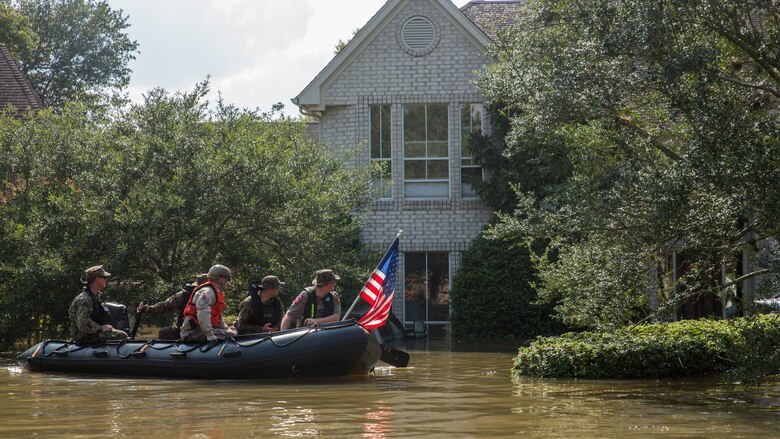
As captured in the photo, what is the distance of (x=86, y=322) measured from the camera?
17359 millimetres

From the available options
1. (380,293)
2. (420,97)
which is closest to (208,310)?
(380,293)

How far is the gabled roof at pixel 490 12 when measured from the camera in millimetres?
29828

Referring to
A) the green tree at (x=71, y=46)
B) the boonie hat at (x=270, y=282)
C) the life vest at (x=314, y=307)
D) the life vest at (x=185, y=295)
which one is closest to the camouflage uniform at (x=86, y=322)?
the life vest at (x=185, y=295)

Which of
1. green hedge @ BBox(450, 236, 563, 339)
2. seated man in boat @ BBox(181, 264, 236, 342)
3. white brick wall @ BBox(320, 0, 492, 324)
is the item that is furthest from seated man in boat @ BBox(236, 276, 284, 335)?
white brick wall @ BBox(320, 0, 492, 324)

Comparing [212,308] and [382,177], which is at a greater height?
[382,177]

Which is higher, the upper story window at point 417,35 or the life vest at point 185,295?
the upper story window at point 417,35

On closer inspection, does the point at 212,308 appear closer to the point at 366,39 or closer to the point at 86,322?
the point at 86,322

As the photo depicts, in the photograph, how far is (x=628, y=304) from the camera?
47.3 feet

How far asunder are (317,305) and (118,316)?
3871mm

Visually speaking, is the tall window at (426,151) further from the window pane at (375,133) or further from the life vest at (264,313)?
the life vest at (264,313)

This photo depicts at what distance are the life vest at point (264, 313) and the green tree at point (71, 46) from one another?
3597 centimetres

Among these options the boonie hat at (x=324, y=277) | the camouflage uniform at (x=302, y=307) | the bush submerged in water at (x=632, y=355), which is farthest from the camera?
the camouflage uniform at (x=302, y=307)

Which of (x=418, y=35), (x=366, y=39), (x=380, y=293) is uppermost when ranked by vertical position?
(x=418, y=35)

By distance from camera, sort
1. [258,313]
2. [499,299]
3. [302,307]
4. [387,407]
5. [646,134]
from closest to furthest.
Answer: [387,407] < [646,134] < [302,307] < [258,313] < [499,299]
